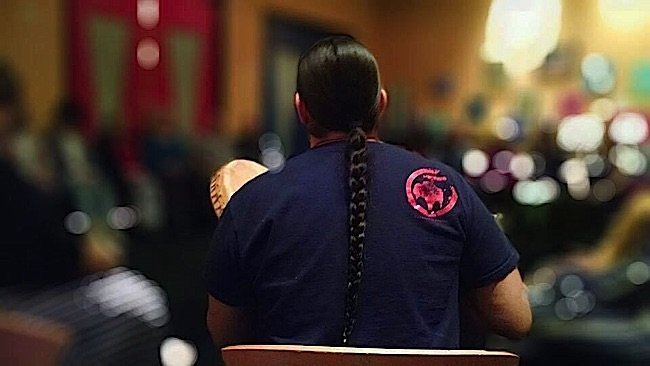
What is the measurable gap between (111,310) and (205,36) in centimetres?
368

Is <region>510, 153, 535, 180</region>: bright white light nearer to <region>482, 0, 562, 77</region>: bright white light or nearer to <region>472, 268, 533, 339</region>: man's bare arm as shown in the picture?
<region>482, 0, 562, 77</region>: bright white light

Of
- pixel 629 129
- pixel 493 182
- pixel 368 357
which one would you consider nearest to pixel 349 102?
pixel 368 357

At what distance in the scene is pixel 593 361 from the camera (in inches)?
142

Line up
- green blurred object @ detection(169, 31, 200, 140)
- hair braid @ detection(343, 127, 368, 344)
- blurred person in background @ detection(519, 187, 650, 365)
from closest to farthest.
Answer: hair braid @ detection(343, 127, 368, 344) → blurred person in background @ detection(519, 187, 650, 365) → green blurred object @ detection(169, 31, 200, 140)

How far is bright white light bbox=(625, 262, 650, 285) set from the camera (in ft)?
13.1

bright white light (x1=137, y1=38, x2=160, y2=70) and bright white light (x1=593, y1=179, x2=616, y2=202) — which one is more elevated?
bright white light (x1=137, y1=38, x2=160, y2=70)

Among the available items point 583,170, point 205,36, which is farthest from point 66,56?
point 583,170

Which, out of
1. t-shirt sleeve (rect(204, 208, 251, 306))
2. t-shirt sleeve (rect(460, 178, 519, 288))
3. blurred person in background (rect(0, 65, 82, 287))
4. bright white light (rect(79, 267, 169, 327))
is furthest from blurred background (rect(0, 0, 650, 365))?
t-shirt sleeve (rect(460, 178, 519, 288))

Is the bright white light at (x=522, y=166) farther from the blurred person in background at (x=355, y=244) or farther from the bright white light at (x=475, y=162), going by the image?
the blurred person in background at (x=355, y=244)

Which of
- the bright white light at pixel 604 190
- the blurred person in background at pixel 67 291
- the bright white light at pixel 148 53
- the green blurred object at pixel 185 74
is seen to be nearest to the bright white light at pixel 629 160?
the bright white light at pixel 604 190

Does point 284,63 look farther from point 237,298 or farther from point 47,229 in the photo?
point 237,298

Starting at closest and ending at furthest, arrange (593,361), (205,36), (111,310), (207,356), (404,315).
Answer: (404,315), (111,310), (593,361), (207,356), (205,36)

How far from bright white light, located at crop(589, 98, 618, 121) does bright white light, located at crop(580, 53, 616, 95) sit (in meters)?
0.06

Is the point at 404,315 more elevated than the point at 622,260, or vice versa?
the point at 404,315
